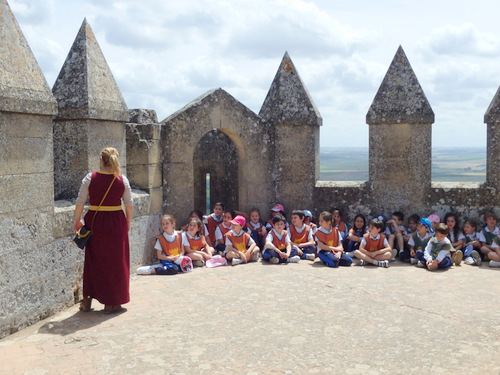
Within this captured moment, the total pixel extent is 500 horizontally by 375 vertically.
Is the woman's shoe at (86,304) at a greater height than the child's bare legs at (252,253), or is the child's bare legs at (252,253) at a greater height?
the child's bare legs at (252,253)

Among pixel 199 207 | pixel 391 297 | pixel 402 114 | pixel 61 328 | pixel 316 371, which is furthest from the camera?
pixel 199 207

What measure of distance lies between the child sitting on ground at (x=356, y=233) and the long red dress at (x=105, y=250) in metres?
3.95

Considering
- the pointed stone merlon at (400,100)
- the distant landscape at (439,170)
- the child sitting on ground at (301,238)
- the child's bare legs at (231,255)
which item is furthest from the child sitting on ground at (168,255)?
the distant landscape at (439,170)

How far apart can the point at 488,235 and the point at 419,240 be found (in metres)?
1.04

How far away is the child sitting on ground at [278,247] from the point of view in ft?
27.1

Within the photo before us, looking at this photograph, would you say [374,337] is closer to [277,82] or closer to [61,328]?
[61,328]

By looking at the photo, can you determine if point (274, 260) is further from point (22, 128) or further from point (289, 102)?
point (22, 128)

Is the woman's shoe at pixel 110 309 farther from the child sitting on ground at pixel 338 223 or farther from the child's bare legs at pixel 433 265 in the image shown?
the child sitting on ground at pixel 338 223

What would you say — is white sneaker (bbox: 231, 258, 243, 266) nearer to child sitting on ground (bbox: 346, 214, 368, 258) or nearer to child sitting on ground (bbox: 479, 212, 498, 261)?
child sitting on ground (bbox: 346, 214, 368, 258)

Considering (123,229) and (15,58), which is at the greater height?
(15,58)

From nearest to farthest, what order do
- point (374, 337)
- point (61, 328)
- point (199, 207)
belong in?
point (374, 337)
point (61, 328)
point (199, 207)

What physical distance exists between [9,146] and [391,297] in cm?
427

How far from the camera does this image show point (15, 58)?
5461 millimetres

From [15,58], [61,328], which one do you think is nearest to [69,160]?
[15,58]
